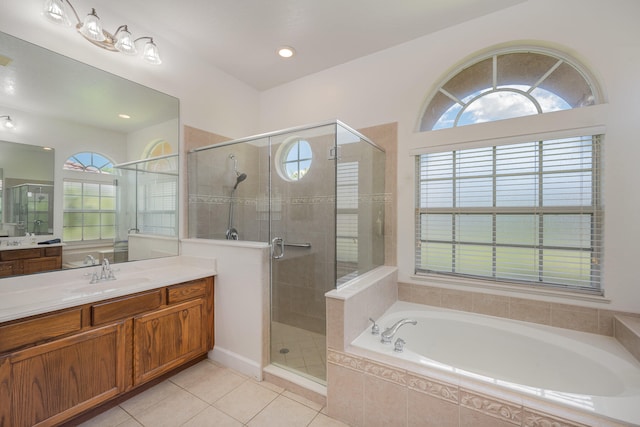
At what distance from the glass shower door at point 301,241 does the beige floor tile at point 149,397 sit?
0.78m

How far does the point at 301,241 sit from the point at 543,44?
257 centimetres

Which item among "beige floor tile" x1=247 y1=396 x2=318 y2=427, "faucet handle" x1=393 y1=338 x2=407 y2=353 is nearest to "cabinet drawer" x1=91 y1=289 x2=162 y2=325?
"beige floor tile" x1=247 y1=396 x2=318 y2=427

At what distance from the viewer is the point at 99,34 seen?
1.85 metres

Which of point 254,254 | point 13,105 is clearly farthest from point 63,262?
point 254,254

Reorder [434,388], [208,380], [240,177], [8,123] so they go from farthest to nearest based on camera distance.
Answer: [240,177]
[208,380]
[8,123]
[434,388]

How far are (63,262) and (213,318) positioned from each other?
1.16 m

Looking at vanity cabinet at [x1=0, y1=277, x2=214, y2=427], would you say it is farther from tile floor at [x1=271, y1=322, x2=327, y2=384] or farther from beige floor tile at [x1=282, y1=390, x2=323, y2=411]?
beige floor tile at [x1=282, y1=390, x2=323, y2=411]

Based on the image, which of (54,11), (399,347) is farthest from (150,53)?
(399,347)

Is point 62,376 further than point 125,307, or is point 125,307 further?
point 125,307

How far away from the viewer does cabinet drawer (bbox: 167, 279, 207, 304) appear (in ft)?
6.58

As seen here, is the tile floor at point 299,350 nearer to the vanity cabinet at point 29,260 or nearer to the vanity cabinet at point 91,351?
the vanity cabinet at point 91,351

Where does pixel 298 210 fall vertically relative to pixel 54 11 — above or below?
below

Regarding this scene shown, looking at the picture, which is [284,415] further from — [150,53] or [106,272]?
[150,53]

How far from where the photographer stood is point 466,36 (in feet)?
7.37
